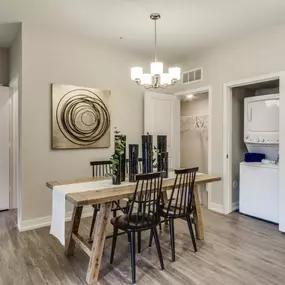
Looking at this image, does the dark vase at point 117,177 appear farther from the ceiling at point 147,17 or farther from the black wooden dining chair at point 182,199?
the ceiling at point 147,17

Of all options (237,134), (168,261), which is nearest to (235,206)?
(237,134)

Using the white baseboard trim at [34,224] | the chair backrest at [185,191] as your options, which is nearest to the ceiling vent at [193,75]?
the chair backrest at [185,191]

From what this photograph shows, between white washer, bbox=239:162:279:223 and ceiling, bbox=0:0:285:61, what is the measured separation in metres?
2.02

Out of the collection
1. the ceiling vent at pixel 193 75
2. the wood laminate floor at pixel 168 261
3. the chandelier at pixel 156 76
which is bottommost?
the wood laminate floor at pixel 168 261

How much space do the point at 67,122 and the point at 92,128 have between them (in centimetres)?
41

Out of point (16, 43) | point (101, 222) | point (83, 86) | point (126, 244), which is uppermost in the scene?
point (16, 43)

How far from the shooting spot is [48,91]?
11.9ft

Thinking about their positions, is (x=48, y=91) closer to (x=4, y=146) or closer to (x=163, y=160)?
(x=4, y=146)

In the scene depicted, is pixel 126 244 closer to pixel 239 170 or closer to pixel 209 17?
pixel 239 170

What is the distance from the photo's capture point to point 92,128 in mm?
3980

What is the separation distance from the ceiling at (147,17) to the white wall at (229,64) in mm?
159

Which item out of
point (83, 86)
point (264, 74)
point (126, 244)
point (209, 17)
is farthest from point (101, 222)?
point (264, 74)

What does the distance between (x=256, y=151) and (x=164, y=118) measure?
66.6 inches

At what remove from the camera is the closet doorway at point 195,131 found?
5.48 metres
